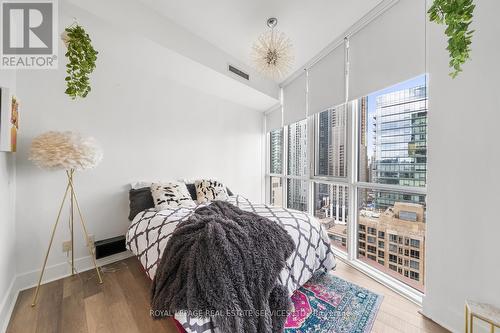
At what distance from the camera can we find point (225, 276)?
1.11 metres

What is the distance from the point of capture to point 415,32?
1.63m

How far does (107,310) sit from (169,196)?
1126 millimetres

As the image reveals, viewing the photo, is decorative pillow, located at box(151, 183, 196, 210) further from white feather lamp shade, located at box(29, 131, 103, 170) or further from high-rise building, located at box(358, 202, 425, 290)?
high-rise building, located at box(358, 202, 425, 290)

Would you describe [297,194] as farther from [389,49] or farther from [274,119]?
[389,49]

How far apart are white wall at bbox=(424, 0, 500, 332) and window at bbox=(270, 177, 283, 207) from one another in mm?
2616

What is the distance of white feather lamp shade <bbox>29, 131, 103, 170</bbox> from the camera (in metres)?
1.64

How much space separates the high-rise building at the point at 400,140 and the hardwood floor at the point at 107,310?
0.94 meters

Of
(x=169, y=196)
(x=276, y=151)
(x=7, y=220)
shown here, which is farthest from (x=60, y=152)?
(x=276, y=151)

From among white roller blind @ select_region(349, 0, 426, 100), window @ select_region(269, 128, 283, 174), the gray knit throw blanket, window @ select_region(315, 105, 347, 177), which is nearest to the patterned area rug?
the gray knit throw blanket

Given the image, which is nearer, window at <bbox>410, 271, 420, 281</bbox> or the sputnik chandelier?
window at <bbox>410, 271, 420, 281</bbox>

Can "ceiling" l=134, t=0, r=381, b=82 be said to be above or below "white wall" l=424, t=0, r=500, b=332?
above

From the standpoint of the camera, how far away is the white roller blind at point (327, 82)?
238cm

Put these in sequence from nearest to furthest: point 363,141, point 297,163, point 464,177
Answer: point 464,177 < point 363,141 < point 297,163

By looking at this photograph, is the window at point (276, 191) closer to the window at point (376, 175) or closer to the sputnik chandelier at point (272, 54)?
the window at point (376, 175)
